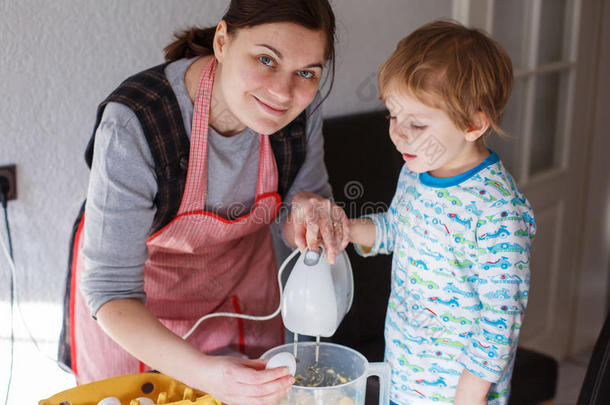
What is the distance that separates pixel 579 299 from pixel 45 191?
2250mm

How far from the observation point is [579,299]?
2.72 metres

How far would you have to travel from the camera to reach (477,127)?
975mm

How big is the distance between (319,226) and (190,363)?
0.28 m

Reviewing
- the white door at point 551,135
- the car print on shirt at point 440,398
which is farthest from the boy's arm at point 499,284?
the white door at point 551,135

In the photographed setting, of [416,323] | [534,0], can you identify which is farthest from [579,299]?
[416,323]

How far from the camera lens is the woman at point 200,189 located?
37.4 inches

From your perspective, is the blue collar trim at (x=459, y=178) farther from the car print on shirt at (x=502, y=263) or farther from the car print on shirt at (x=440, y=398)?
the car print on shirt at (x=440, y=398)

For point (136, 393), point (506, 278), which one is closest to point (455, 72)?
point (506, 278)

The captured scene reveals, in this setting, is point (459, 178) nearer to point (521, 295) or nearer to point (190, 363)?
point (521, 295)

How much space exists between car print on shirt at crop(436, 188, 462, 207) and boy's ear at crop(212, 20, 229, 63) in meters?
0.40

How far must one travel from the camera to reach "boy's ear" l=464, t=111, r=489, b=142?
969mm

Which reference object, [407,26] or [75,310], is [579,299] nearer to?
[407,26]

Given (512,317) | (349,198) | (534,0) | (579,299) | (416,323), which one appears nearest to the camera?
(512,317)

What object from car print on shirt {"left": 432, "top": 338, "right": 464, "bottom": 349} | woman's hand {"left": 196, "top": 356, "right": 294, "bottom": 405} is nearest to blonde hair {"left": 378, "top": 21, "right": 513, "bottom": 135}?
car print on shirt {"left": 432, "top": 338, "right": 464, "bottom": 349}
